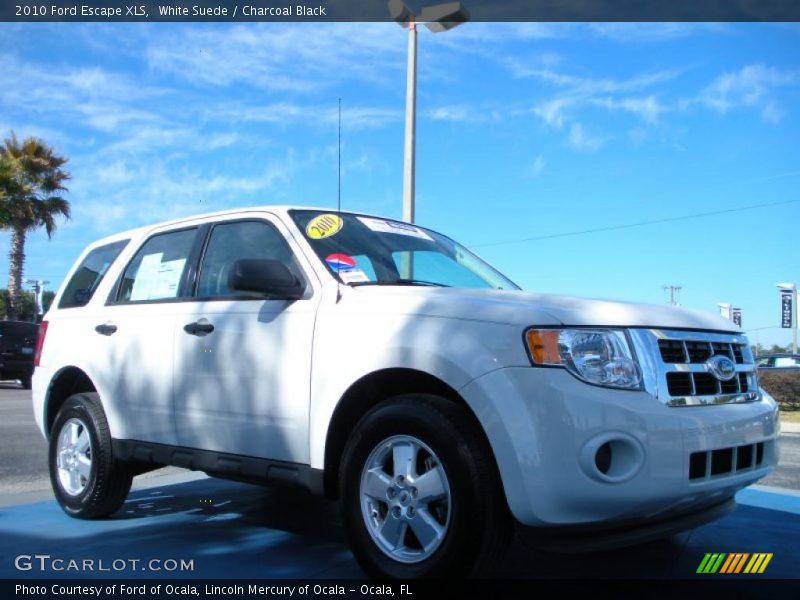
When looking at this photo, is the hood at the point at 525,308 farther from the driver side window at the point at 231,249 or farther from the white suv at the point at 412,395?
the driver side window at the point at 231,249

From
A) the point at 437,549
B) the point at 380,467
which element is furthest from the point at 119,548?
the point at 437,549

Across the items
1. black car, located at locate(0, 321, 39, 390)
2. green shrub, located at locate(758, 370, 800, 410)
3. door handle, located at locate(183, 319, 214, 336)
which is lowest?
green shrub, located at locate(758, 370, 800, 410)

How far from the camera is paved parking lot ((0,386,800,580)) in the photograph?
3.81 metres

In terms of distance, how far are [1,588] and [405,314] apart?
221 centimetres

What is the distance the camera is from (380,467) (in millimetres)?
3387

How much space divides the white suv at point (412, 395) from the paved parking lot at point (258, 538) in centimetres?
41

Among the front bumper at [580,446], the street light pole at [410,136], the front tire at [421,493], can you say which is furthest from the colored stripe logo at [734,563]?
the street light pole at [410,136]

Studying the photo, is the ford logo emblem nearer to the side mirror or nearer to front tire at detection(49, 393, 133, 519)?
the side mirror

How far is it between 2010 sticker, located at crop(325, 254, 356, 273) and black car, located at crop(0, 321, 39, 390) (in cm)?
1718

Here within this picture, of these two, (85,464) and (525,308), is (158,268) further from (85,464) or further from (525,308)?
(525,308)

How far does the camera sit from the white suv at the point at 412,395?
2.96 metres

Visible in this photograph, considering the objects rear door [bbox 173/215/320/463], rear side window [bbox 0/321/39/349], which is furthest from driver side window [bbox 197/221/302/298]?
rear side window [bbox 0/321/39/349]

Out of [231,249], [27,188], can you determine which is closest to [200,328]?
[231,249]

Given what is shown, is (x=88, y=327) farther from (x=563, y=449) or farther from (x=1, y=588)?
(x=563, y=449)
